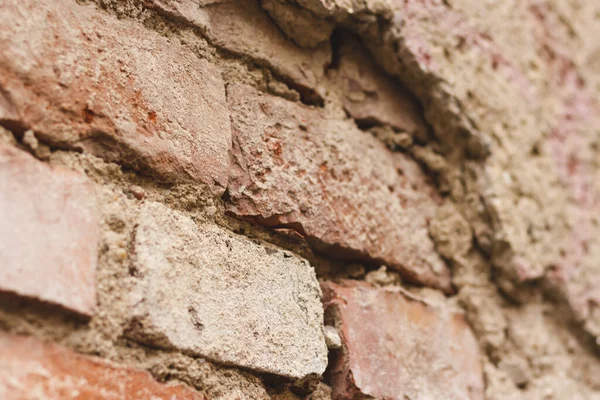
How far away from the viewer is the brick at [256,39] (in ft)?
2.67

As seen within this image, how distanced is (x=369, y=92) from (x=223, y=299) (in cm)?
48

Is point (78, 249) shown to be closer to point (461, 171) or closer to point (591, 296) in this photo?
point (461, 171)

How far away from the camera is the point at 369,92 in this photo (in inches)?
40.7

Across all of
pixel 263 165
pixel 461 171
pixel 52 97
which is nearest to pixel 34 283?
pixel 52 97

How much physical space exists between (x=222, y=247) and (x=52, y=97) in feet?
0.79

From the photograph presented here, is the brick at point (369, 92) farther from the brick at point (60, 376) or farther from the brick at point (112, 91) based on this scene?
the brick at point (60, 376)

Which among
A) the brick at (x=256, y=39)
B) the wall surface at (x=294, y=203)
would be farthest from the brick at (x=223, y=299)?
the brick at (x=256, y=39)

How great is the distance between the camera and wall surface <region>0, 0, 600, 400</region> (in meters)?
0.61

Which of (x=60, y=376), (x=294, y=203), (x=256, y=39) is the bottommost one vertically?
(x=60, y=376)

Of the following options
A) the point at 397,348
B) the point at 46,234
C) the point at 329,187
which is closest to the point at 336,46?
the point at 329,187

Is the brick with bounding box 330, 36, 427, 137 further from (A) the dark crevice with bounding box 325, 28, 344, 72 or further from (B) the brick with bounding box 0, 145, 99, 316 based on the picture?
(B) the brick with bounding box 0, 145, 99, 316

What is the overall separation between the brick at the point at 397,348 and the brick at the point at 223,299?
0.06 m

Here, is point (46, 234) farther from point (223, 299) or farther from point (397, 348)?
point (397, 348)

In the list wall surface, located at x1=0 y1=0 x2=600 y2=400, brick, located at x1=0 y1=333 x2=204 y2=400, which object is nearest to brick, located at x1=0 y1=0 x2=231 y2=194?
wall surface, located at x1=0 y1=0 x2=600 y2=400
